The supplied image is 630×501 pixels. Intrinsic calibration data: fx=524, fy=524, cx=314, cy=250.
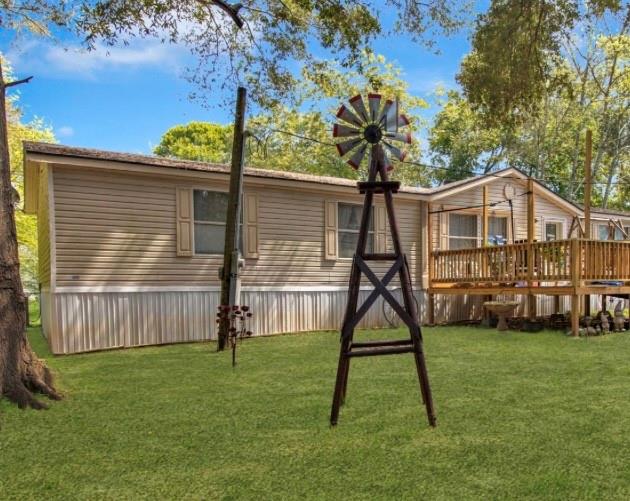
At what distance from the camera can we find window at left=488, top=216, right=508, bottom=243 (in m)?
13.4

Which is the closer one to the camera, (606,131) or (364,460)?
(364,460)

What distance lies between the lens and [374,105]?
4.29 meters

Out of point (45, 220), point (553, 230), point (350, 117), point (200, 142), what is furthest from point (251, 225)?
point (200, 142)

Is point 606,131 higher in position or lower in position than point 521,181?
higher

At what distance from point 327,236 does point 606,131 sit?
19.8m

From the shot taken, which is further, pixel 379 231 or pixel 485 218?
pixel 485 218

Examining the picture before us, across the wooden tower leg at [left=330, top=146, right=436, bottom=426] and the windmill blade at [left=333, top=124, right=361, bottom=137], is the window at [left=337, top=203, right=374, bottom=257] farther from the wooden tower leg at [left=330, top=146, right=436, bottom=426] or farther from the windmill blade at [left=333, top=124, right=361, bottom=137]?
the wooden tower leg at [left=330, top=146, right=436, bottom=426]

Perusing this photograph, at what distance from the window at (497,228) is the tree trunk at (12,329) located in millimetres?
11087

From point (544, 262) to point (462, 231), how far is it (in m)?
3.10

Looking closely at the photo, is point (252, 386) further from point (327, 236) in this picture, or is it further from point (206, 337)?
point (327, 236)

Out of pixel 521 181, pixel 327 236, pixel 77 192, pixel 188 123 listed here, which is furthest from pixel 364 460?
pixel 188 123

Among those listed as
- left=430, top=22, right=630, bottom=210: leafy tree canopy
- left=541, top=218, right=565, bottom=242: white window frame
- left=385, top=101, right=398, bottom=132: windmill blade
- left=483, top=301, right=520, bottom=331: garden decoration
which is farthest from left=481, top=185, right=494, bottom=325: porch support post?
left=430, top=22, right=630, bottom=210: leafy tree canopy

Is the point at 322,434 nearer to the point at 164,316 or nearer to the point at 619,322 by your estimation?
the point at 164,316

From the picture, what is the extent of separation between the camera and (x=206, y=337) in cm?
962
